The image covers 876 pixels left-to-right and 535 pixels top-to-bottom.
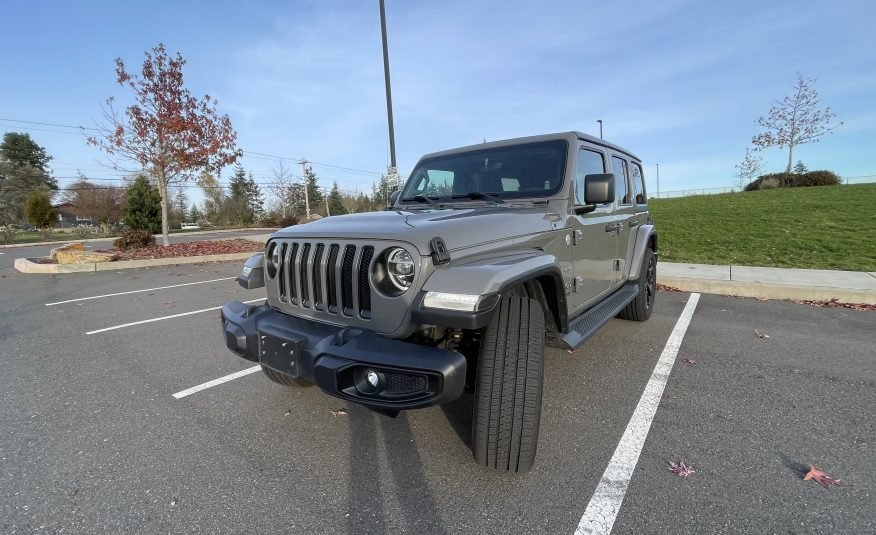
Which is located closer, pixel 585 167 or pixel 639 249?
pixel 585 167

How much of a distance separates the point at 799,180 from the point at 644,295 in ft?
98.6

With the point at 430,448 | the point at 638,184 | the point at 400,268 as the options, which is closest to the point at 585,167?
the point at 400,268

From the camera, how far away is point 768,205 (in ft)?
49.6

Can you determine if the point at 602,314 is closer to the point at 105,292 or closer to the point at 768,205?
the point at 105,292

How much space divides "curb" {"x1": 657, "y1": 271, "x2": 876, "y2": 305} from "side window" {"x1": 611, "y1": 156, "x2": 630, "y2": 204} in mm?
3300

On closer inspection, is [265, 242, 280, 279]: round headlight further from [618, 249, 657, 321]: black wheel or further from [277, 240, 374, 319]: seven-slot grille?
[618, 249, 657, 321]: black wheel

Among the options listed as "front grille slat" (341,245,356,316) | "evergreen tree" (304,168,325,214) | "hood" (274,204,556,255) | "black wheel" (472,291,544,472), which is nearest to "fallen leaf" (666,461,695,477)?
"black wheel" (472,291,544,472)

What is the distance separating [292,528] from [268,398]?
1437 mm

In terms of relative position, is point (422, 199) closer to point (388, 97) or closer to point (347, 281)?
point (347, 281)

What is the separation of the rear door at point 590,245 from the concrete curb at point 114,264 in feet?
35.8

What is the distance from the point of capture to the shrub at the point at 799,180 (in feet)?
84.3

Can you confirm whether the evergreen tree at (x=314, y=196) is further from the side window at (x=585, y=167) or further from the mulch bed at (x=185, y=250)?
the side window at (x=585, y=167)

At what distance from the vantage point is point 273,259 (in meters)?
2.77

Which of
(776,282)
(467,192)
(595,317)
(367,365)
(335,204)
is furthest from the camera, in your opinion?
(335,204)
